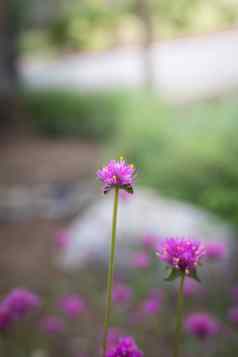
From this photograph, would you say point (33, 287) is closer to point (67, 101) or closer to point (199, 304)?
point (199, 304)

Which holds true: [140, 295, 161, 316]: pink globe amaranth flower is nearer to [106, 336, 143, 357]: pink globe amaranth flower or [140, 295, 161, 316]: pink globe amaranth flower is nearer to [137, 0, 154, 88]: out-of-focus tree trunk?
[106, 336, 143, 357]: pink globe amaranth flower

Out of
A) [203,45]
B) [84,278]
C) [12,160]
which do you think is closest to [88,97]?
[12,160]

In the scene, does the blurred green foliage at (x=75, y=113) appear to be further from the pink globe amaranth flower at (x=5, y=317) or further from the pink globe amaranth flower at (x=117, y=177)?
the pink globe amaranth flower at (x=117, y=177)

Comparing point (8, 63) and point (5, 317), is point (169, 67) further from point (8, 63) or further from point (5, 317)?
point (5, 317)

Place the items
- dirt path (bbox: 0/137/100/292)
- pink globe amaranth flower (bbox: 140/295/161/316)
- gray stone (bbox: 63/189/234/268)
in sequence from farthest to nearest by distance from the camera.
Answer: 1. dirt path (bbox: 0/137/100/292)
2. gray stone (bbox: 63/189/234/268)
3. pink globe amaranth flower (bbox: 140/295/161/316)

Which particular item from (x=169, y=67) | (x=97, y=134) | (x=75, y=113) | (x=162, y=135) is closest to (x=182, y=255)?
(x=162, y=135)

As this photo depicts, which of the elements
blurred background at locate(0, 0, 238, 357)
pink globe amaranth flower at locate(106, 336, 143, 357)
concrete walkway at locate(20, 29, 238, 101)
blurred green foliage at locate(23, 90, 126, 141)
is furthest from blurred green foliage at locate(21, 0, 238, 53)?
pink globe amaranth flower at locate(106, 336, 143, 357)

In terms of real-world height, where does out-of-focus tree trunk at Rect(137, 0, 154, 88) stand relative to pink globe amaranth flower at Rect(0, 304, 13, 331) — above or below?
above

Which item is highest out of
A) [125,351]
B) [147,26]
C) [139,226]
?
[147,26]
